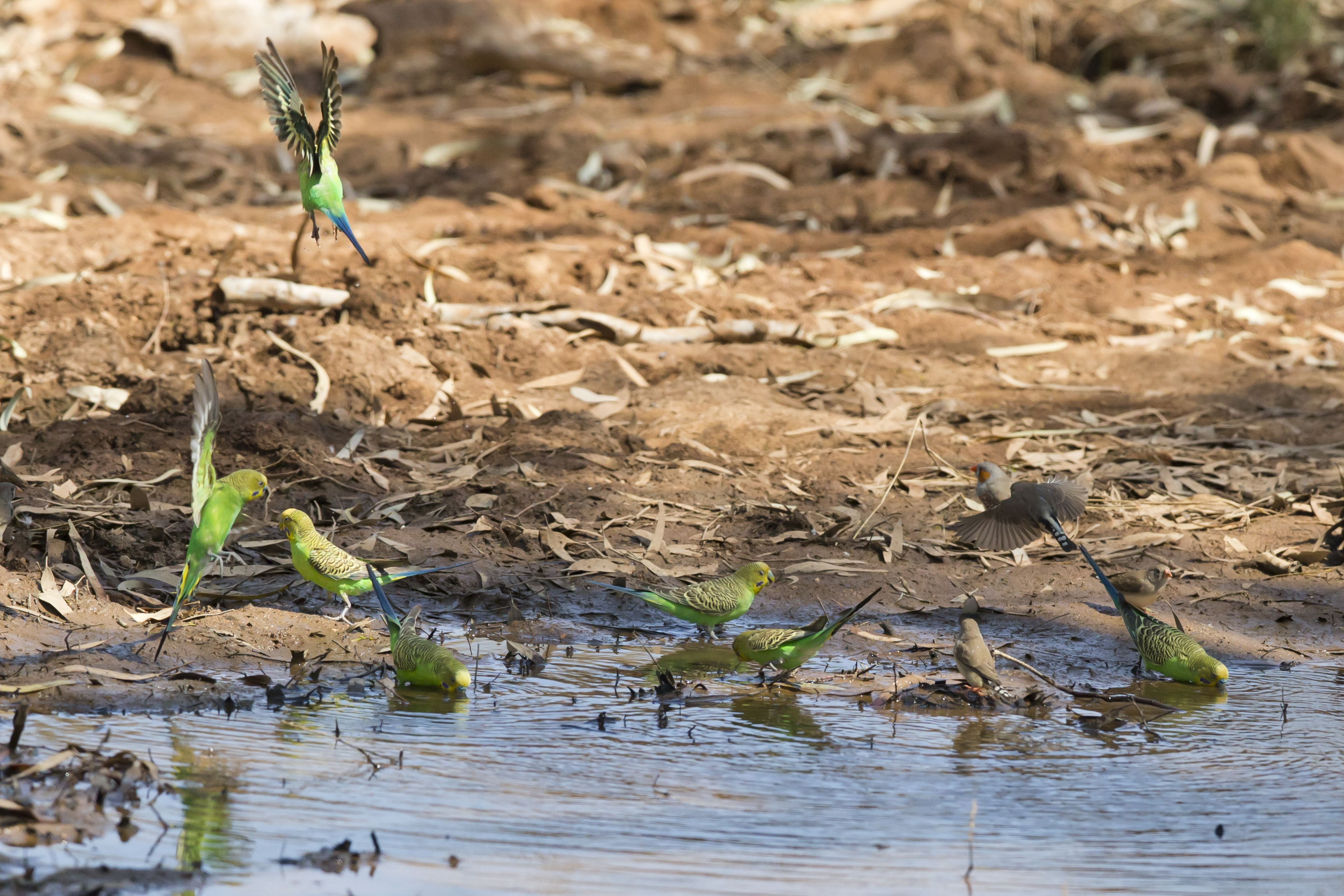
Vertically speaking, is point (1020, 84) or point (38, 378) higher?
point (1020, 84)

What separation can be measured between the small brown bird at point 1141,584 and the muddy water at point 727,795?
2.00 feet

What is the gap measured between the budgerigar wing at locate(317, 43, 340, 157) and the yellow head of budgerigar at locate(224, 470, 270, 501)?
1205mm

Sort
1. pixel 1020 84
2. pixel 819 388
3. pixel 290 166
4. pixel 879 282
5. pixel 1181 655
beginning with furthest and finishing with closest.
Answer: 1. pixel 1020 84
2. pixel 290 166
3. pixel 879 282
4. pixel 819 388
5. pixel 1181 655

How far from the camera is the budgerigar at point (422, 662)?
15.0 ft

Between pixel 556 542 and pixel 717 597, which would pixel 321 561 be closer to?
pixel 556 542

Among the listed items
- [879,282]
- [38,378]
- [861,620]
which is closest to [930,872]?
[861,620]

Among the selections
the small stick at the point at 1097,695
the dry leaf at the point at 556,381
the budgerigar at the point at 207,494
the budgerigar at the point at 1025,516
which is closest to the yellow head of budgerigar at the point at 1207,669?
the small stick at the point at 1097,695

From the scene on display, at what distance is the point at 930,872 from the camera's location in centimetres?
336

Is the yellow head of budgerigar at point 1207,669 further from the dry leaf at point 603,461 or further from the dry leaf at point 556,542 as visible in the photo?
the dry leaf at point 603,461

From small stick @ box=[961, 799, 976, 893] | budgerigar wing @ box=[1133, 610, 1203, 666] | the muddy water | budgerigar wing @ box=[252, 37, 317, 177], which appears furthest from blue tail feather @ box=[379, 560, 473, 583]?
budgerigar wing @ box=[1133, 610, 1203, 666]

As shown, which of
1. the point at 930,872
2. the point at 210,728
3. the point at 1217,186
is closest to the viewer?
the point at 930,872

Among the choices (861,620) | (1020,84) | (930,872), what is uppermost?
(1020,84)

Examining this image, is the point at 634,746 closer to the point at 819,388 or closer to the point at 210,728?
the point at 210,728

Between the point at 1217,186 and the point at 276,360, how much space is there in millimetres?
9276
